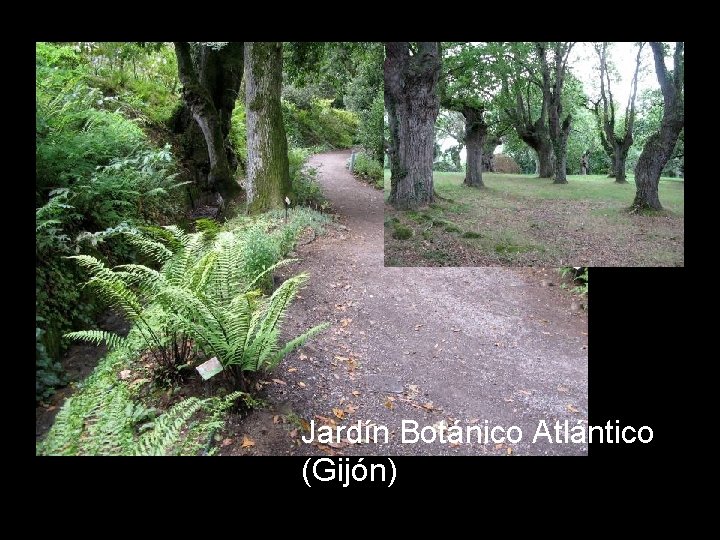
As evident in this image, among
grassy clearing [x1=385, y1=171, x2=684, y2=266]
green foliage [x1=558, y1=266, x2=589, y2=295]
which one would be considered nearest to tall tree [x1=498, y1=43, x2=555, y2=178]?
grassy clearing [x1=385, y1=171, x2=684, y2=266]

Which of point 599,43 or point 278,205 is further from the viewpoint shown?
point 278,205

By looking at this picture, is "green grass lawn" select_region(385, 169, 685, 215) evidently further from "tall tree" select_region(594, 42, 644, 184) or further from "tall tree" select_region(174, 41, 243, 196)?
"tall tree" select_region(174, 41, 243, 196)

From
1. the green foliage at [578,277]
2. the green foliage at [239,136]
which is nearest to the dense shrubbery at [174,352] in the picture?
the green foliage at [578,277]

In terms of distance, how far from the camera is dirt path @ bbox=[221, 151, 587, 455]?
3.22m

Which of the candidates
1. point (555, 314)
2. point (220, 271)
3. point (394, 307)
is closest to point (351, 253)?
point (394, 307)

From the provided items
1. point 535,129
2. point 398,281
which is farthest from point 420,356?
point 535,129

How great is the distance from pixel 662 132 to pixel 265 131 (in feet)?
→ 17.7

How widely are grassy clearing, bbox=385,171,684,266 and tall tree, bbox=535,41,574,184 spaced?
0.26 meters

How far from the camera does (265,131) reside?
295 inches

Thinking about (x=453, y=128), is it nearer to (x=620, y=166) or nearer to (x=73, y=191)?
(x=620, y=166)

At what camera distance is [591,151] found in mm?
4379

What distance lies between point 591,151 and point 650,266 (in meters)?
1.21
